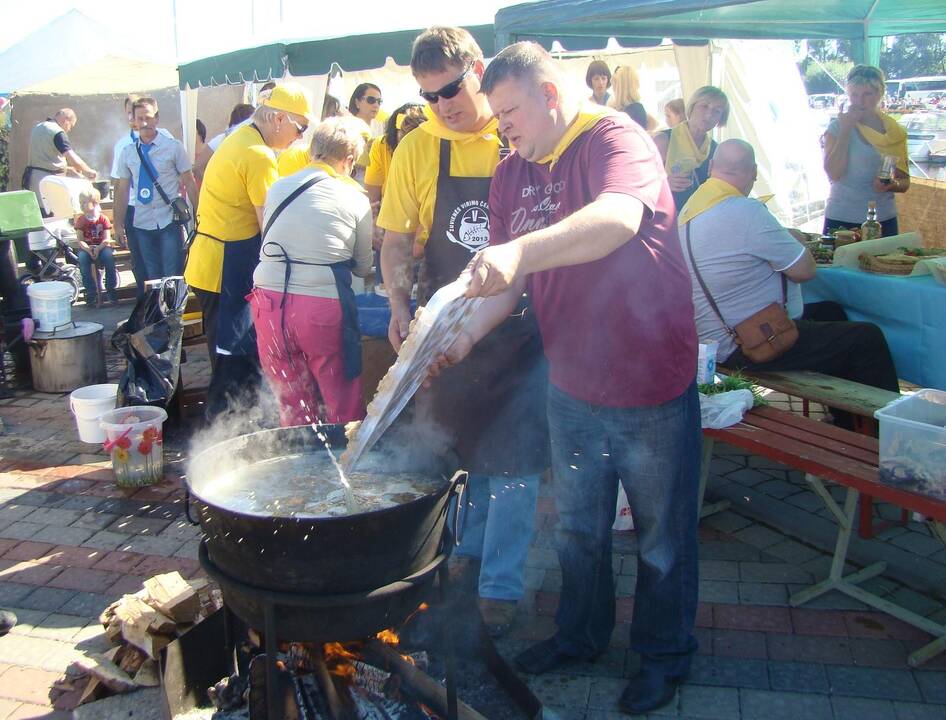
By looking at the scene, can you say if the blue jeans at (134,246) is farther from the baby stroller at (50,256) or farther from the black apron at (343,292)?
the black apron at (343,292)

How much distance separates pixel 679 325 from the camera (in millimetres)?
2434

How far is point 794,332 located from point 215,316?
3.39 m

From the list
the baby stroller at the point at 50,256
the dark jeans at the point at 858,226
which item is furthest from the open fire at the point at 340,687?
the baby stroller at the point at 50,256

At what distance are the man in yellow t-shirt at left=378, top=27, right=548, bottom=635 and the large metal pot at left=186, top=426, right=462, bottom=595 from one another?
3.16 ft

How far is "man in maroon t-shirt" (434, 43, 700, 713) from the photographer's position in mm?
2279

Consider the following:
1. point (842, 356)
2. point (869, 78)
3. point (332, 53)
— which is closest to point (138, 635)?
point (842, 356)

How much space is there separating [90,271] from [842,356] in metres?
8.47

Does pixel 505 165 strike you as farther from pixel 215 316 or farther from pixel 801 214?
pixel 801 214

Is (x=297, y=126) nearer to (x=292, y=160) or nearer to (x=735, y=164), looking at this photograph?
(x=292, y=160)

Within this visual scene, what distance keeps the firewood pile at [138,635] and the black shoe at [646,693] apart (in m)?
1.57

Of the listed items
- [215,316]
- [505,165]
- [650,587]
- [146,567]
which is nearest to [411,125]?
[215,316]

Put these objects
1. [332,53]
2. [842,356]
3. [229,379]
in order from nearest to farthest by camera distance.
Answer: [842,356]
[229,379]
[332,53]

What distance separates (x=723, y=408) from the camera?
11.7 feet

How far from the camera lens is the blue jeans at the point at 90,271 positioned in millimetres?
9625
